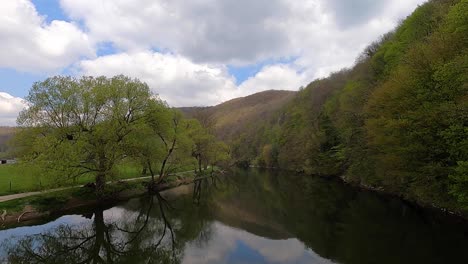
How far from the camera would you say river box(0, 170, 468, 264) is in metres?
19.9

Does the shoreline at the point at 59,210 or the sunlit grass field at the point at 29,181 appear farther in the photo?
the sunlit grass field at the point at 29,181

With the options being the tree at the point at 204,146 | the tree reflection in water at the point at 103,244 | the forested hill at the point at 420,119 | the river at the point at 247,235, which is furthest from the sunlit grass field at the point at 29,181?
the forested hill at the point at 420,119

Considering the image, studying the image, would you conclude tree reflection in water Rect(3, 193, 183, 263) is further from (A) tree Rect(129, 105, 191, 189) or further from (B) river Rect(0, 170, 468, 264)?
(A) tree Rect(129, 105, 191, 189)

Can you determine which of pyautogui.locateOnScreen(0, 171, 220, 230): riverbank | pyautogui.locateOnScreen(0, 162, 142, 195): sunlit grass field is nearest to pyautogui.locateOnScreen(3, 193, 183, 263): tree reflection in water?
pyautogui.locateOnScreen(0, 171, 220, 230): riverbank

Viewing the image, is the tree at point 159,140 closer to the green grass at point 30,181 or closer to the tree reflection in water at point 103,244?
the green grass at point 30,181

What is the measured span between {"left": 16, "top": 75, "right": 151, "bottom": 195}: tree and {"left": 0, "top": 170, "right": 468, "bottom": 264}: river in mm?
5165

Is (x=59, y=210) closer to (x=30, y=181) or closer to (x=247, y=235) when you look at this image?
(x=30, y=181)

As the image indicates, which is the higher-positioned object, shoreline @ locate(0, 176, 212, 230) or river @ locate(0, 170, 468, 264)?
shoreline @ locate(0, 176, 212, 230)

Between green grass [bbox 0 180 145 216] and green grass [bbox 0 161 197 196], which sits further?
green grass [bbox 0 161 197 196]

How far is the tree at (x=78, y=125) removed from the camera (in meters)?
32.1

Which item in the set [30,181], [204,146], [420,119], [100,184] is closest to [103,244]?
[100,184]

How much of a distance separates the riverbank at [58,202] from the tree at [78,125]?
184 cm

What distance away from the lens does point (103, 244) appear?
2297cm

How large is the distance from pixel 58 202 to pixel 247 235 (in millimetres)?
19996
